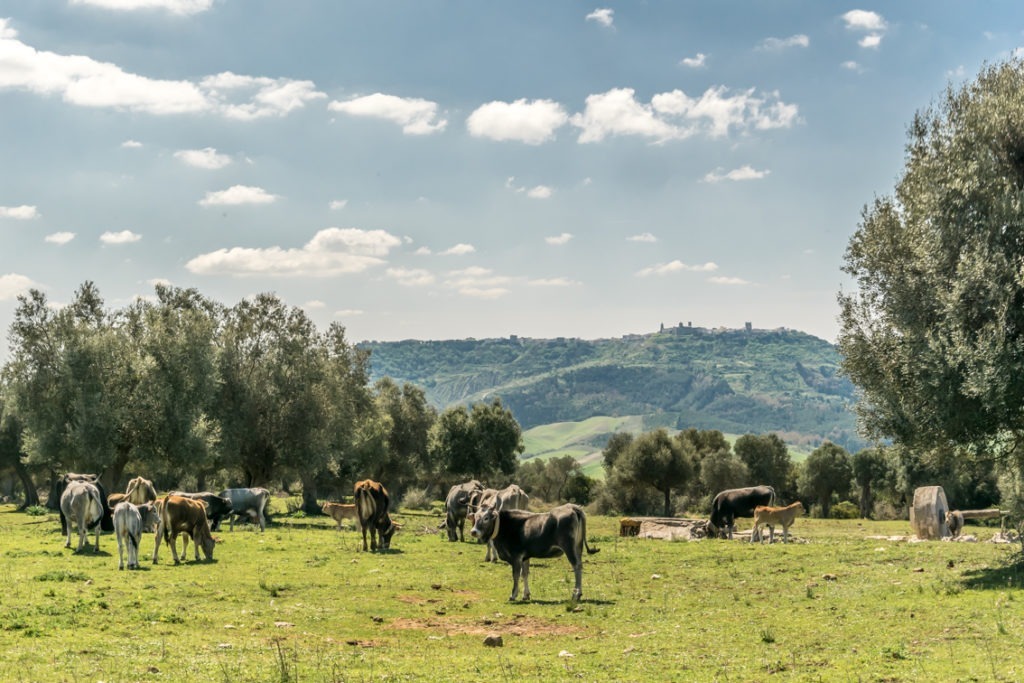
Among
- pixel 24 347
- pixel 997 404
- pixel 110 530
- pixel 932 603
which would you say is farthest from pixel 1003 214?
pixel 24 347

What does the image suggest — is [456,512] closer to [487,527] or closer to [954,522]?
[487,527]

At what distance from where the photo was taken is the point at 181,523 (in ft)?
85.9

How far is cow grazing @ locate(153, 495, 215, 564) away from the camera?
2578 centimetres

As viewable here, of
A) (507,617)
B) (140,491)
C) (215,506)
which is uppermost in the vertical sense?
(140,491)

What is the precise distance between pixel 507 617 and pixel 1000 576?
12.3 meters

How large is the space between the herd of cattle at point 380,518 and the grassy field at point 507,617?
995 mm

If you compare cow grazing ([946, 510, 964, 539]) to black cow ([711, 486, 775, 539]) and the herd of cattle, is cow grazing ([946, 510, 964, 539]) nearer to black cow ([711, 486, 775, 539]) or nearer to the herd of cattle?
the herd of cattle

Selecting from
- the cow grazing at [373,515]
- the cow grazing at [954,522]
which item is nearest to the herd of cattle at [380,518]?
the cow grazing at [373,515]

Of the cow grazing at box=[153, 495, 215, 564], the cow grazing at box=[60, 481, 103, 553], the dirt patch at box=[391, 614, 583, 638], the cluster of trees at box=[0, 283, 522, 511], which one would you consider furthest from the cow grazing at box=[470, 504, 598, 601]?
the cluster of trees at box=[0, 283, 522, 511]

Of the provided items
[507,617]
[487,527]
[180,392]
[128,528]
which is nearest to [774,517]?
[487,527]

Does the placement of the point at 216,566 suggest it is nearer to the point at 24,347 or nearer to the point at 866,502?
the point at 24,347

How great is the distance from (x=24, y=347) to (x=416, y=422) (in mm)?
43115

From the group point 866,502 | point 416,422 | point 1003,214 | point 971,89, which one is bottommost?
point 866,502

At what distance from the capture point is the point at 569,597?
2088 cm
